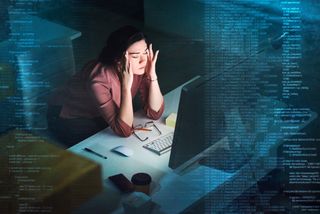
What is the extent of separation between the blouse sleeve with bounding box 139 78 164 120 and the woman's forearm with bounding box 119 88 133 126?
0.11ft

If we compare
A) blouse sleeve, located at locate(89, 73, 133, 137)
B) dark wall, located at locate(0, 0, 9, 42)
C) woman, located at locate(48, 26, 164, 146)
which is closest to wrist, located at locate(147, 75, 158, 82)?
woman, located at locate(48, 26, 164, 146)

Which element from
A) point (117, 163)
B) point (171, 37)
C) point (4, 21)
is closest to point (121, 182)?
point (117, 163)

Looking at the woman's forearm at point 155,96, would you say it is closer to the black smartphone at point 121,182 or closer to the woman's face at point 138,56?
the woman's face at point 138,56

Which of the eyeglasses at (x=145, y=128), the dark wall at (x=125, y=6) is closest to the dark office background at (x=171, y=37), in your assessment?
the dark wall at (x=125, y=6)

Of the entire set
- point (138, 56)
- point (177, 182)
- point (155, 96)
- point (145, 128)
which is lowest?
point (177, 182)

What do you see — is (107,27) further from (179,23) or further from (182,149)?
(182,149)

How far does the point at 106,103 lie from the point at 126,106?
5 cm

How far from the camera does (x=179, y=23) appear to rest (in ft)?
5.28

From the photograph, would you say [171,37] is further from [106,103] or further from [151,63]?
[106,103]

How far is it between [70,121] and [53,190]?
0.59ft

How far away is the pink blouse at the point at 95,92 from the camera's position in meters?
1.64

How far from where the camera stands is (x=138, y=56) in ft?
5.41

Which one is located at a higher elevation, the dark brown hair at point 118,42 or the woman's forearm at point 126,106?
the dark brown hair at point 118,42

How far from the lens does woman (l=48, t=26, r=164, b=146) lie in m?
1.63
